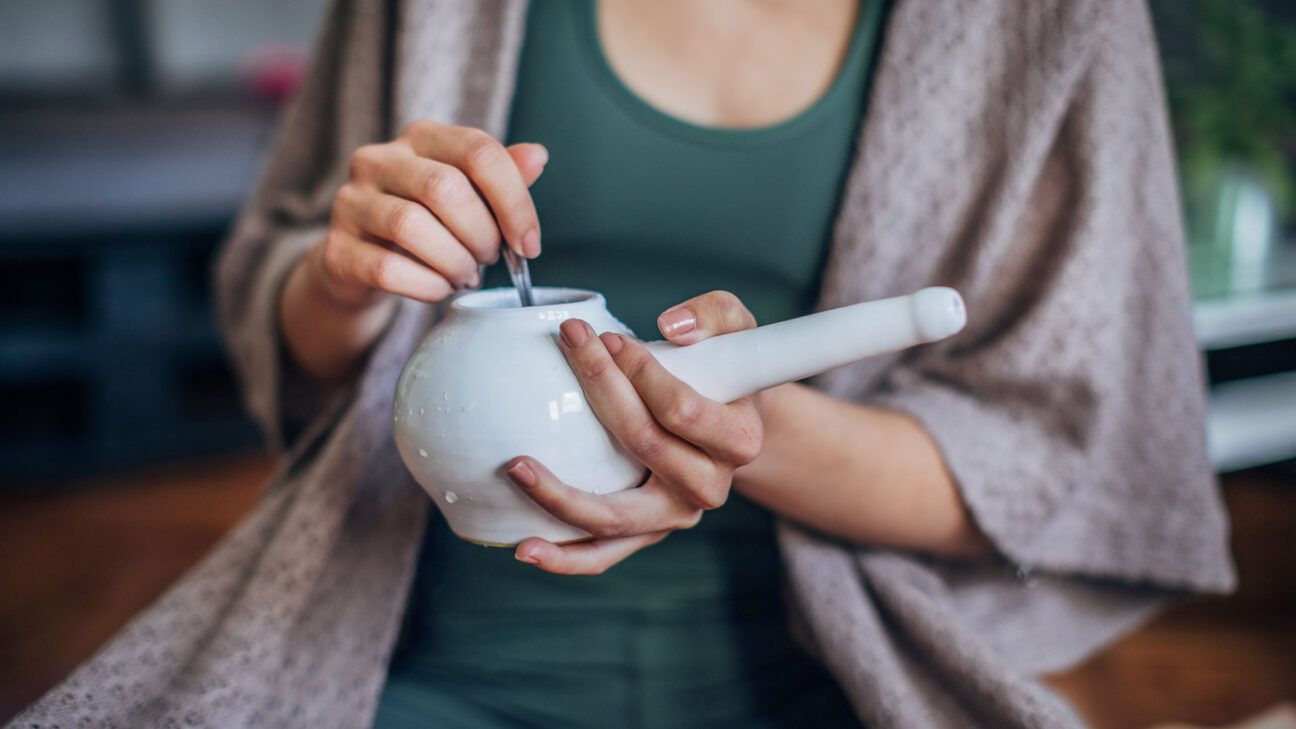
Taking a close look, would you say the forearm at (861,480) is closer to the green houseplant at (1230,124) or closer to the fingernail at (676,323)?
the fingernail at (676,323)

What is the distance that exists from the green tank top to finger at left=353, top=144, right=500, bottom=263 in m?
0.18

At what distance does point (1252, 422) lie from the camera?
161 centimetres

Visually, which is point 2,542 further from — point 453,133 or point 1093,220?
point 1093,220

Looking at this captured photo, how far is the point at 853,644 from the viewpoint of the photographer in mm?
639

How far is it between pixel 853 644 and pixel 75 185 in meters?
2.19

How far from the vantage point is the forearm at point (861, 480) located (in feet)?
2.09

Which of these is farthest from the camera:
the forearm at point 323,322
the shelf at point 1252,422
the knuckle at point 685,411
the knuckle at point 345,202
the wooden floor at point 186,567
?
the shelf at point 1252,422

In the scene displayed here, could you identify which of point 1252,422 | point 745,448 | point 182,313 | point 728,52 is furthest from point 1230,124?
point 182,313

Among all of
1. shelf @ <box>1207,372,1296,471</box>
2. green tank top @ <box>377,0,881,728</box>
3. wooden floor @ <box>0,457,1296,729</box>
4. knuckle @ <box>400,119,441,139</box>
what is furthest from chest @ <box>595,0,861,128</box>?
shelf @ <box>1207,372,1296,471</box>

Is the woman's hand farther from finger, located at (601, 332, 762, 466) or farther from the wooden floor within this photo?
the wooden floor

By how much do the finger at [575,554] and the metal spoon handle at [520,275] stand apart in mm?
129

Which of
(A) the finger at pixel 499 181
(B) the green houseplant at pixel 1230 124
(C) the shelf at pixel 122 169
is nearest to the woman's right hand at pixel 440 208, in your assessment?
(A) the finger at pixel 499 181

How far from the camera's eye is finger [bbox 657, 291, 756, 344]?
0.47 meters

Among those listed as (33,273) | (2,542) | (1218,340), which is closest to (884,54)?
(1218,340)
